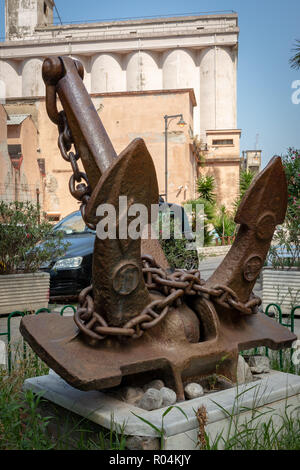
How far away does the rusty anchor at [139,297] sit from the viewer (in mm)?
1965

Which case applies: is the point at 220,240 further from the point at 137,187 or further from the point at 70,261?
the point at 137,187

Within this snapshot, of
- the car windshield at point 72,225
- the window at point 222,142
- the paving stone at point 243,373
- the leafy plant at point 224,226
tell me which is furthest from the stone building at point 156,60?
the paving stone at point 243,373

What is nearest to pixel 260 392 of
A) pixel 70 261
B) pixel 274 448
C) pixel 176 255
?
pixel 274 448

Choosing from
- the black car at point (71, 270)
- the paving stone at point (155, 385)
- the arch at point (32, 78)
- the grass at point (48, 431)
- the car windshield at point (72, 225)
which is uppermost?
the arch at point (32, 78)

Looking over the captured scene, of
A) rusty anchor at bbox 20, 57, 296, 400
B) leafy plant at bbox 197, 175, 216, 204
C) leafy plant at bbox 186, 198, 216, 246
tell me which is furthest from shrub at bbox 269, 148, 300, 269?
A: leafy plant at bbox 197, 175, 216, 204

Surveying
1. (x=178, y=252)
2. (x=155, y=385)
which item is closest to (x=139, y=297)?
(x=155, y=385)

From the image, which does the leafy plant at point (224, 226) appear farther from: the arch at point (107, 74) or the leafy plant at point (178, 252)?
the arch at point (107, 74)

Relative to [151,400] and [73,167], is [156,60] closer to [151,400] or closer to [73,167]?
[73,167]

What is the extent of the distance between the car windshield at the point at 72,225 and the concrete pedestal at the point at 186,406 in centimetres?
628

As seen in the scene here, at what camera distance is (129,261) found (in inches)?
80.9

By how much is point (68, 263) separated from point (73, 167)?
535cm

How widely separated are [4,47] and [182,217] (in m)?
32.0

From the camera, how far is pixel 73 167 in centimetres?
252

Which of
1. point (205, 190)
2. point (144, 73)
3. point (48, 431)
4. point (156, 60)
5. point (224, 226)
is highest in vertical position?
point (156, 60)
